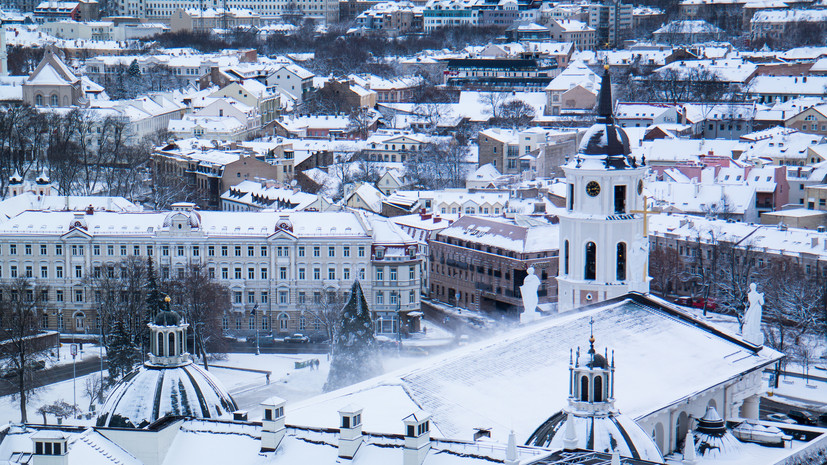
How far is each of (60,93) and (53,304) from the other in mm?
78609

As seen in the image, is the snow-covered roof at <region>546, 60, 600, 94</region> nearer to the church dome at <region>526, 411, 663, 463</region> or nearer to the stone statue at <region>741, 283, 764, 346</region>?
the stone statue at <region>741, 283, 764, 346</region>

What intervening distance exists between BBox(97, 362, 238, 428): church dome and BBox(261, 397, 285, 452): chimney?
204 inches

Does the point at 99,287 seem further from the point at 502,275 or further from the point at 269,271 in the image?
the point at 502,275

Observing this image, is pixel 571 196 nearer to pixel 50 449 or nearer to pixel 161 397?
pixel 161 397

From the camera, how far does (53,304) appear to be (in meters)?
92.9

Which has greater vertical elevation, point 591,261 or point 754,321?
point 591,261

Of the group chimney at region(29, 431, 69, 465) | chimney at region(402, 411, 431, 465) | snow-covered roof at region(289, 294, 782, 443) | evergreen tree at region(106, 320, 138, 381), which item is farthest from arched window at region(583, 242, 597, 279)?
evergreen tree at region(106, 320, 138, 381)

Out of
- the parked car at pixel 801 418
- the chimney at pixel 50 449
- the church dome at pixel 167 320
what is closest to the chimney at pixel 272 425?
the chimney at pixel 50 449

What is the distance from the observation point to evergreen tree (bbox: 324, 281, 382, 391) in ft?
227

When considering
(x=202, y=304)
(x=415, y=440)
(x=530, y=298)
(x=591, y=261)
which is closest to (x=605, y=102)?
(x=591, y=261)

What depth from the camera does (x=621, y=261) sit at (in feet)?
190

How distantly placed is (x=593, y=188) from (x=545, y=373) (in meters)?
10.2

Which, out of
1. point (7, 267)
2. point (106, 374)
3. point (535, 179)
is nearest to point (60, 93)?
point (535, 179)

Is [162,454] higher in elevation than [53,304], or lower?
higher
